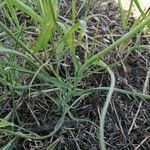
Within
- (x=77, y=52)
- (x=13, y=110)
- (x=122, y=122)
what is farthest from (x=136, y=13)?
(x=13, y=110)

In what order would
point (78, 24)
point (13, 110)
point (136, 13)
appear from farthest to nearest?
1. point (136, 13)
2. point (13, 110)
3. point (78, 24)

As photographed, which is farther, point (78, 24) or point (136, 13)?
point (136, 13)

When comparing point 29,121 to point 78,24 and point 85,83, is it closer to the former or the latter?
point 85,83

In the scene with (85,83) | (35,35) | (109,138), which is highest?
(35,35)

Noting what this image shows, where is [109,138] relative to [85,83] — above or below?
below

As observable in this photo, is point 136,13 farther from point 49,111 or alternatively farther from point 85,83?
point 49,111

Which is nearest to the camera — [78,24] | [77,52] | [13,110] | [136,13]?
[78,24]

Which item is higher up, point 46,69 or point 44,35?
point 44,35

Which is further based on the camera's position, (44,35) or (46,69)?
(46,69)

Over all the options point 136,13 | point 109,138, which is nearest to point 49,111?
point 109,138
